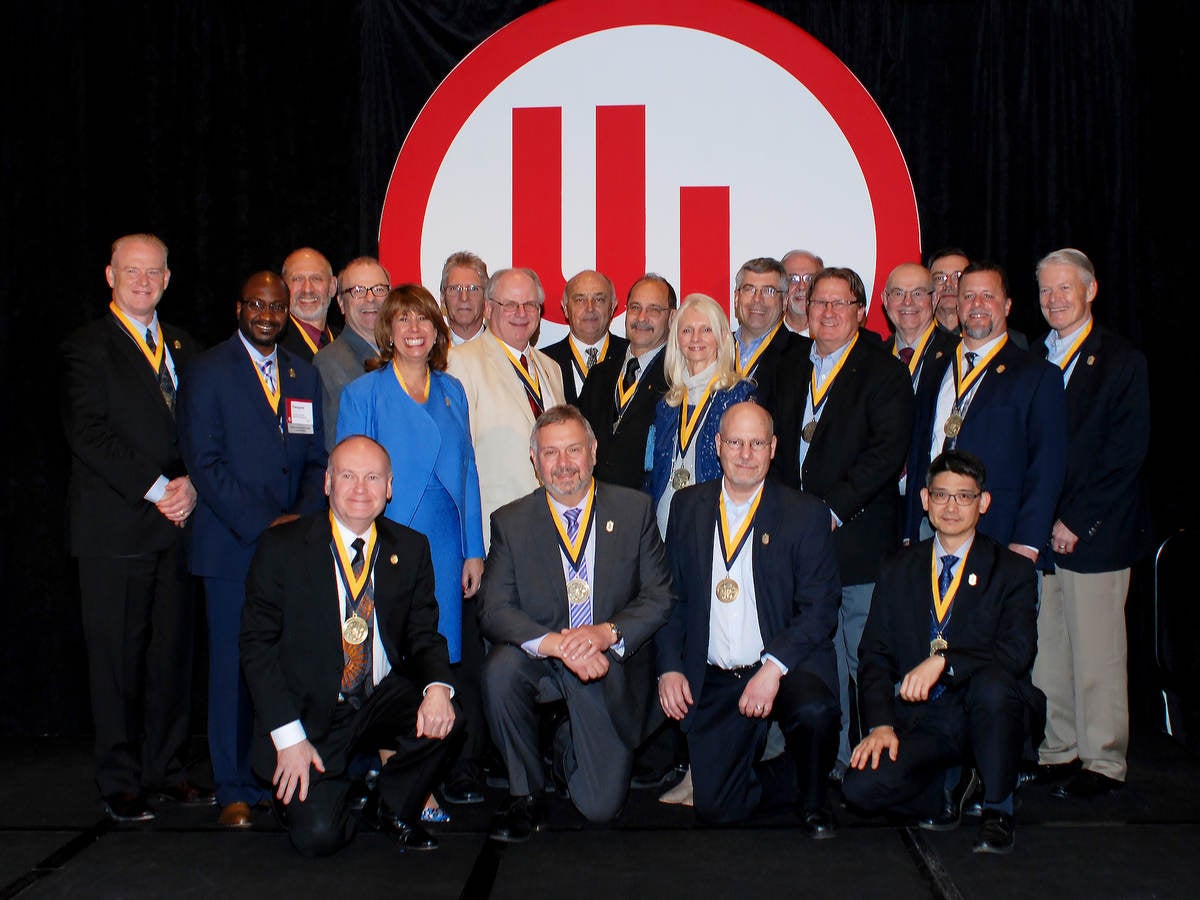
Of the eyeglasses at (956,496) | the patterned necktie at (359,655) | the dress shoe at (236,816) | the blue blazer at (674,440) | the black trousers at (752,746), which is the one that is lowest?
the dress shoe at (236,816)

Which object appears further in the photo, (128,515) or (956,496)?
(128,515)

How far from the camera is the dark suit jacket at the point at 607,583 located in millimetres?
3490

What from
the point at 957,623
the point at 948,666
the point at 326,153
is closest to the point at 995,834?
the point at 948,666

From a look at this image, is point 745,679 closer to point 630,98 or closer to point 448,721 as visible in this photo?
point 448,721

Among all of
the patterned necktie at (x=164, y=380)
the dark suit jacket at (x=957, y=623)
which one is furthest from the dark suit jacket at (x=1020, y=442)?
the patterned necktie at (x=164, y=380)

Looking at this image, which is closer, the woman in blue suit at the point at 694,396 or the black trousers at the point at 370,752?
the black trousers at the point at 370,752

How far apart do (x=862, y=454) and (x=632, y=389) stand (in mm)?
840

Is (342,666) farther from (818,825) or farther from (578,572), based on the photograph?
(818,825)

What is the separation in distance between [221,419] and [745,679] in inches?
71.1

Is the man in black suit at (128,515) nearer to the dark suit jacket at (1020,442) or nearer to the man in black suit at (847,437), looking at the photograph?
the man in black suit at (847,437)

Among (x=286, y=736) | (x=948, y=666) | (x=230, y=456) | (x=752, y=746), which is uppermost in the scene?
(x=230, y=456)

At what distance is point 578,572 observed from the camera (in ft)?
11.7

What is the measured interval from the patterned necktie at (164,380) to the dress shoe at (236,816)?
1.26 m

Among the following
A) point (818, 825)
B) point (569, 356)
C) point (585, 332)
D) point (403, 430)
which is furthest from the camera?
point (569, 356)
